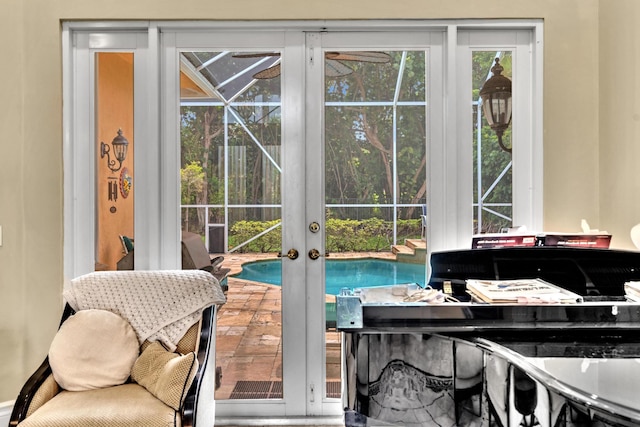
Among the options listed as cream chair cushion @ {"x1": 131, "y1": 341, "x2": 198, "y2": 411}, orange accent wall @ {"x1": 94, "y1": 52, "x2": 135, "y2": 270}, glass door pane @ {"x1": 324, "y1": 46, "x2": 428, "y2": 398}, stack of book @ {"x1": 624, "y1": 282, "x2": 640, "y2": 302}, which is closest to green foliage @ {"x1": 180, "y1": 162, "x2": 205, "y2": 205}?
orange accent wall @ {"x1": 94, "y1": 52, "x2": 135, "y2": 270}

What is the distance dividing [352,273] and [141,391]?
4.10ft

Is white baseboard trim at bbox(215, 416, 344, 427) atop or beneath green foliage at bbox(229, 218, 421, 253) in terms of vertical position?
beneath

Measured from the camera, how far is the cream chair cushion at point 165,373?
1.89 m

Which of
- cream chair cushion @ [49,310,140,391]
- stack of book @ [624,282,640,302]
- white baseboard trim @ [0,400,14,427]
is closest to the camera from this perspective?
stack of book @ [624,282,640,302]

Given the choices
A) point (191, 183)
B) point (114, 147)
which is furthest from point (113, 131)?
point (191, 183)

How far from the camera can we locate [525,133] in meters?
2.66

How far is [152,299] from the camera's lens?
2.26 meters

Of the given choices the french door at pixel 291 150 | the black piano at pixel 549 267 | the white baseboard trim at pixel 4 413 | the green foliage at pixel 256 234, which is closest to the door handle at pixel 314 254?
the french door at pixel 291 150

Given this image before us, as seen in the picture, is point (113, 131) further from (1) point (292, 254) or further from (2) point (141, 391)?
(2) point (141, 391)

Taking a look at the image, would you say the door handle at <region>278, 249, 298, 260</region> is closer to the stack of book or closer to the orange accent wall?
the orange accent wall

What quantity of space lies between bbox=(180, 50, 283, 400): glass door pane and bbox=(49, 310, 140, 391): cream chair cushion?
2.17 feet

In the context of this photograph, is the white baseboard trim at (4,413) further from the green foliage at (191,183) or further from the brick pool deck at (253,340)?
the green foliage at (191,183)

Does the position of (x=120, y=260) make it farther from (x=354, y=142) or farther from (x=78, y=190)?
(x=354, y=142)

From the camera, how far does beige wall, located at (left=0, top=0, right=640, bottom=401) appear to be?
2.57 meters
